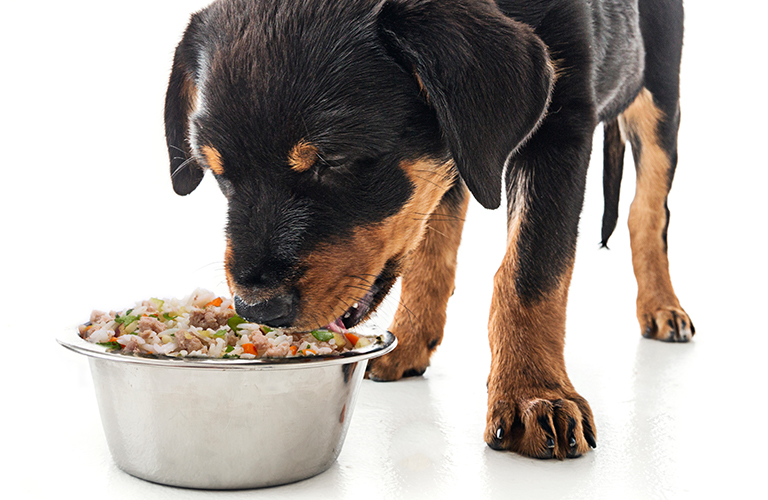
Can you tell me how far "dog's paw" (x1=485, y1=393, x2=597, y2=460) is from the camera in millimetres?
2291

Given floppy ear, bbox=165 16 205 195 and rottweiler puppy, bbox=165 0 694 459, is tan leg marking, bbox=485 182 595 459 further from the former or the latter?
floppy ear, bbox=165 16 205 195

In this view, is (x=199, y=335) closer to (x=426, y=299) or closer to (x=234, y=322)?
(x=234, y=322)

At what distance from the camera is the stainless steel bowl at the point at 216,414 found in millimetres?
1996

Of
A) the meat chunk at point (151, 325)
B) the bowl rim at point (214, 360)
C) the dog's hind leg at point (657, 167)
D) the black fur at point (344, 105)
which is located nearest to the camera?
the bowl rim at point (214, 360)

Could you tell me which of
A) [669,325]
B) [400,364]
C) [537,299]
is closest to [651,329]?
[669,325]

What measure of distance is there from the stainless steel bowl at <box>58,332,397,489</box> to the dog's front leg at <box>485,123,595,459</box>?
0.52 metres

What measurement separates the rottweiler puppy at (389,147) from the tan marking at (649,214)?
165cm

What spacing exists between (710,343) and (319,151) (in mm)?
2739

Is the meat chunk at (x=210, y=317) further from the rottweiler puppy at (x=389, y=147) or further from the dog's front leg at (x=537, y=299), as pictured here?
the dog's front leg at (x=537, y=299)

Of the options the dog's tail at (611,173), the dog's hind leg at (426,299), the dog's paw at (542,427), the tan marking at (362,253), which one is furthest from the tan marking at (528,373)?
the dog's tail at (611,173)

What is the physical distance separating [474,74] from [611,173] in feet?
7.35

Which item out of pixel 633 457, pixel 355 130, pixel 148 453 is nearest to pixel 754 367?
pixel 633 457

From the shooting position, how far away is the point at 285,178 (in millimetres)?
2072

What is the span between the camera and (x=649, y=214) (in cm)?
424
